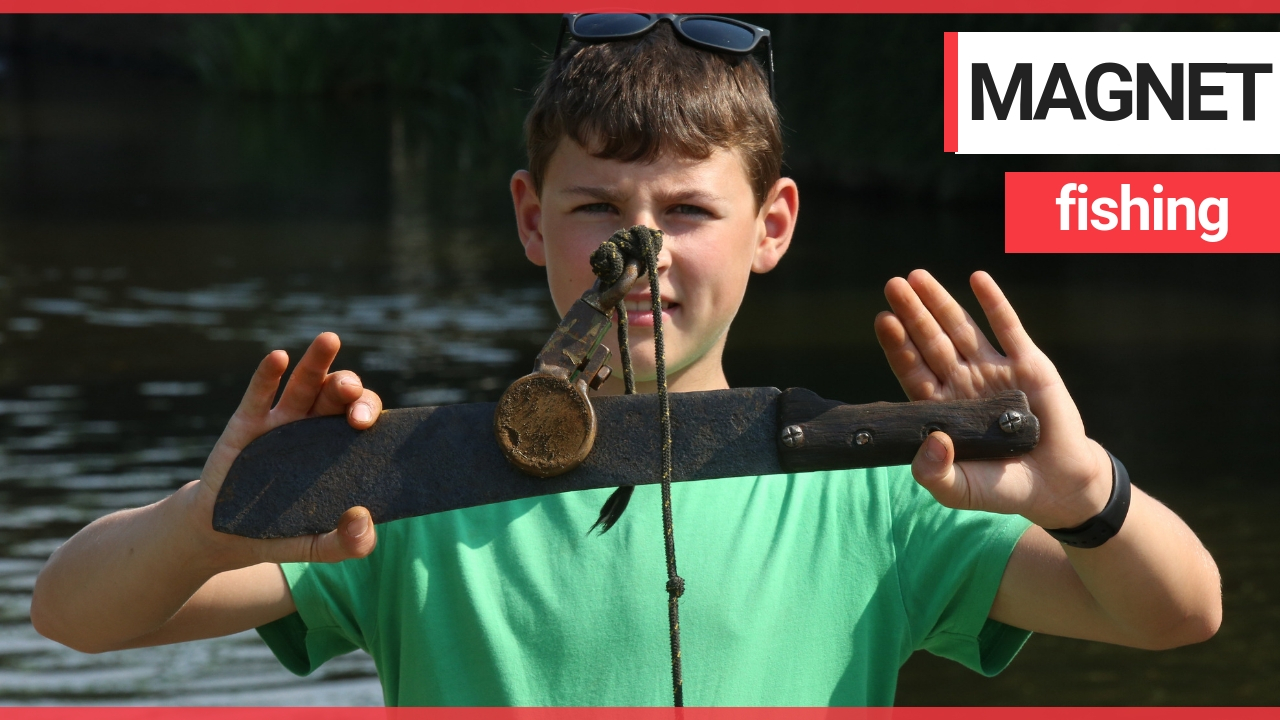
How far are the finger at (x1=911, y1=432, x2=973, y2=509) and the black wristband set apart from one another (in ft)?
0.52

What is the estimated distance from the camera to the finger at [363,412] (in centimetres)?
190

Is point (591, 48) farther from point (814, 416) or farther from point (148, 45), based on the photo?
point (148, 45)

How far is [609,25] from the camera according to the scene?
8.25 ft

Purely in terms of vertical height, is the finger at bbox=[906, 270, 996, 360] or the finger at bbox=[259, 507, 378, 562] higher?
the finger at bbox=[906, 270, 996, 360]

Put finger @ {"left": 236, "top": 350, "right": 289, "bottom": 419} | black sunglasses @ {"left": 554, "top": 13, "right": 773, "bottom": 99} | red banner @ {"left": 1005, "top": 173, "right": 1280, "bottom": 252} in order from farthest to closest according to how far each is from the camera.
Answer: red banner @ {"left": 1005, "top": 173, "right": 1280, "bottom": 252} → black sunglasses @ {"left": 554, "top": 13, "right": 773, "bottom": 99} → finger @ {"left": 236, "top": 350, "right": 289, "bottom": 419}

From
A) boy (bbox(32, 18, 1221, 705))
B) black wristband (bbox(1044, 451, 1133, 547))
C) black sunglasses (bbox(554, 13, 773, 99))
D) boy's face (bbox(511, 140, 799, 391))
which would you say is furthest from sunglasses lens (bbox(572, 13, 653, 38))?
black wristband (bbox(1044, 451, 1133, 547))

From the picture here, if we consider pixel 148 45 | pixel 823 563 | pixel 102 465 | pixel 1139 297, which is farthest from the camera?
pixel 148 45

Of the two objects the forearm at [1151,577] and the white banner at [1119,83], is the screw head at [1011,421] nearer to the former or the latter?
the forearm at [1151,577]

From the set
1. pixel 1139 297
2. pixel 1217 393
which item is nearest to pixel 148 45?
pixel 1139 297

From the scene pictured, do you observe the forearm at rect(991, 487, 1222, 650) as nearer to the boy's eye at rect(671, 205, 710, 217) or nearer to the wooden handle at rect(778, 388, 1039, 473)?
the wooden handle at rect(778, 388, 1039, 473)

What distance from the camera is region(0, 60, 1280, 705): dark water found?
4.80 m

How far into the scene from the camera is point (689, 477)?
6.23ft

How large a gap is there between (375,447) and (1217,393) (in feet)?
21.5

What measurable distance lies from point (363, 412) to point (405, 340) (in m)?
6.77
